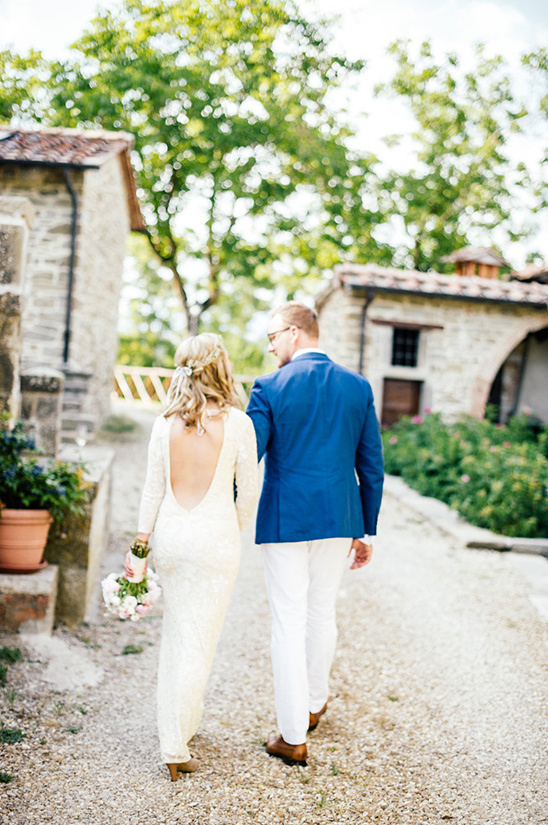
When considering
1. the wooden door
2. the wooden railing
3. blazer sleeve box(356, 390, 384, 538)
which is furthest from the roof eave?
blazer sleeve box(356, 390, 384, 538)

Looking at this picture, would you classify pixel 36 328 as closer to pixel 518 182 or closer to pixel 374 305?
pixel 374 305

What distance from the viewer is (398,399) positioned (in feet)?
40.8

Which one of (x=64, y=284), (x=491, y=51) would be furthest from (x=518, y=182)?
(x=64, y=284)

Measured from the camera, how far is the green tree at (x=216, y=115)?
1572 cm

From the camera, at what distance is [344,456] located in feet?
8.97

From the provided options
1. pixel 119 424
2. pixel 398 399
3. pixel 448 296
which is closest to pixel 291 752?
pixel 398 399

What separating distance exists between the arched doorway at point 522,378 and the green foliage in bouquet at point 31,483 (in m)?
11.8

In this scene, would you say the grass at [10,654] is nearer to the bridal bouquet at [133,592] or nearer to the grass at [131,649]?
the grass at [131,649]

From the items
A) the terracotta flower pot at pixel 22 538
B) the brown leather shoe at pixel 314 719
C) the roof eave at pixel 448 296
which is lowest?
the brown leather shoe at pixel 314 719

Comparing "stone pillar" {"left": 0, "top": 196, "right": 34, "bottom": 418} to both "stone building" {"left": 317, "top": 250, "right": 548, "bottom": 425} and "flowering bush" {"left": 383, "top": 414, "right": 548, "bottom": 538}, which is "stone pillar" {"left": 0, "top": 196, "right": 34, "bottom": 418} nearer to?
"flowering bush" {"left": 383, "top": 414, "right": 548, "bottom": 538}

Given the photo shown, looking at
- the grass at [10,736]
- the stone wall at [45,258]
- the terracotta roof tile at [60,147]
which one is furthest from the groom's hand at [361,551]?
the terracotta roof tile at [60,147]

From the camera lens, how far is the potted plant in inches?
134

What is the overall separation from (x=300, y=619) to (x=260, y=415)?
0.80m

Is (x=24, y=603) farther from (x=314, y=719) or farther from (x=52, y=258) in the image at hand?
(x=52, y=258)
